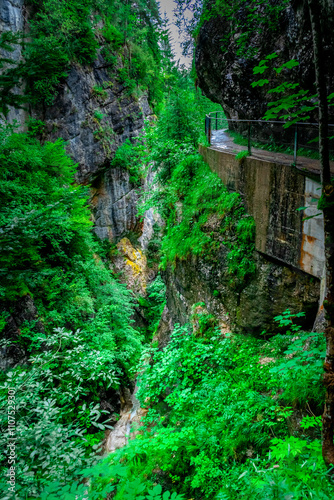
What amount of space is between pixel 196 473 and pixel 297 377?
199 centimetres

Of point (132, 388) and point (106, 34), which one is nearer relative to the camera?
point (132, 388)

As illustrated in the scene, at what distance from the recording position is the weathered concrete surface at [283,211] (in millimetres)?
4070

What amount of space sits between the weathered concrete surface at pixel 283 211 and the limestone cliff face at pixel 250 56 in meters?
2.03

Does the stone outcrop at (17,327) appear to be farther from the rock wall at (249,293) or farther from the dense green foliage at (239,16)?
the dense green foliage at (239,16)

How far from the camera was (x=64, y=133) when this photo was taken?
16484mm

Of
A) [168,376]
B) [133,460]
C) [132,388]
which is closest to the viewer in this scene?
[133,460]

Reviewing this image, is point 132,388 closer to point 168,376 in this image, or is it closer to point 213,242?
point 168,376

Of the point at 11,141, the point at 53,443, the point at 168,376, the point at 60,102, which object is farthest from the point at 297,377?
the point at 60,102

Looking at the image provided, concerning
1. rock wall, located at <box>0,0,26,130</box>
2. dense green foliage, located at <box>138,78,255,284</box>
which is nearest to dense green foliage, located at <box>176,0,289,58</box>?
dense green foliage, located at <box>138,78,255,284</box>

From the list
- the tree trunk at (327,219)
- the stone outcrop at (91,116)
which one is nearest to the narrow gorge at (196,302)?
the tree trunk at (327,219)

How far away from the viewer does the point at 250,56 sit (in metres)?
4.22

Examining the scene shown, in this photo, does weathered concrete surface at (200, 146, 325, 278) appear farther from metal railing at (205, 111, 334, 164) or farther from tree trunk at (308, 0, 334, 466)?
tree trunk at (308, 0, 334, 466)

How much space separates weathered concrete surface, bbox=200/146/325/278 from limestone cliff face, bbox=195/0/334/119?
2028 millimetres

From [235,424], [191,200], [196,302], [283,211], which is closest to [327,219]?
[283,211]
